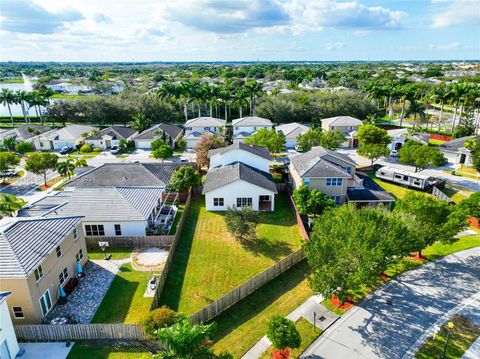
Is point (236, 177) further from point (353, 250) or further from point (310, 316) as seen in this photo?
point (353, 250)

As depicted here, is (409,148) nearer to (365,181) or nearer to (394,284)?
(365,181)

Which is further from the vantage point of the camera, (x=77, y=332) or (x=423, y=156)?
(x=423, y=156)

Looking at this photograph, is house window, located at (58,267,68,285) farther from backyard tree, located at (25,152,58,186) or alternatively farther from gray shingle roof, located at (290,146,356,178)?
backyard tree, located at (25,152,58,186)

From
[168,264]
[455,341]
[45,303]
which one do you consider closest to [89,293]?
[45,303]

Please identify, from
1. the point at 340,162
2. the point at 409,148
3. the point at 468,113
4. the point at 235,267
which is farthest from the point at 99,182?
the point at 468,113

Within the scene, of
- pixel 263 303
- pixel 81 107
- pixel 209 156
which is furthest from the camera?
pixel 81 107
